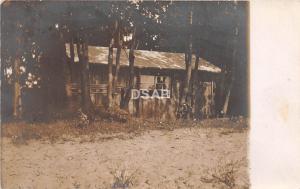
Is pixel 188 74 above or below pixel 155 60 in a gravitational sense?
below

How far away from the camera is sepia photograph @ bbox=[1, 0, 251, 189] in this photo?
4992 mm

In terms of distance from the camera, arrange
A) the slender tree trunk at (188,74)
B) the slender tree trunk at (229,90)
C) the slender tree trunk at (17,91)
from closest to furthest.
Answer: the slender tree trunk at (17,91), the slender tree trunk at (188,74), the slender tree trunk at (229,90)

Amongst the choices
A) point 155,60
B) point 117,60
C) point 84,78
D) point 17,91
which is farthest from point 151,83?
point 17,91

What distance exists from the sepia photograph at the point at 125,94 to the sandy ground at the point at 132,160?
1 centimetres

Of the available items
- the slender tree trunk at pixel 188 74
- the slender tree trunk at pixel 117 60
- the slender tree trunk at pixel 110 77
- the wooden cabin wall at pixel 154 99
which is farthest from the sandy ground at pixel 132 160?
the slender tree trunk at pixel 117 60

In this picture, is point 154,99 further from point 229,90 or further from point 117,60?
point 229,90

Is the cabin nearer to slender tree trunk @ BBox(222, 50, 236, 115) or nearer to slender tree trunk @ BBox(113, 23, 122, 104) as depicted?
slender tree trunk @ BBox(113, 23, 122, 104)

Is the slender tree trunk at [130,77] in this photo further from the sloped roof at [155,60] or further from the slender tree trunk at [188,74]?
the slender tree trunk at [188,74]

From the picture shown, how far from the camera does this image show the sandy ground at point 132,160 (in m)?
4.96

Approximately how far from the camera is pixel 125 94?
5.23 m

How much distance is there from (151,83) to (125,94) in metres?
0.37

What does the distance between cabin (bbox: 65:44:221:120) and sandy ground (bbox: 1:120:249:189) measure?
11.9 inches
